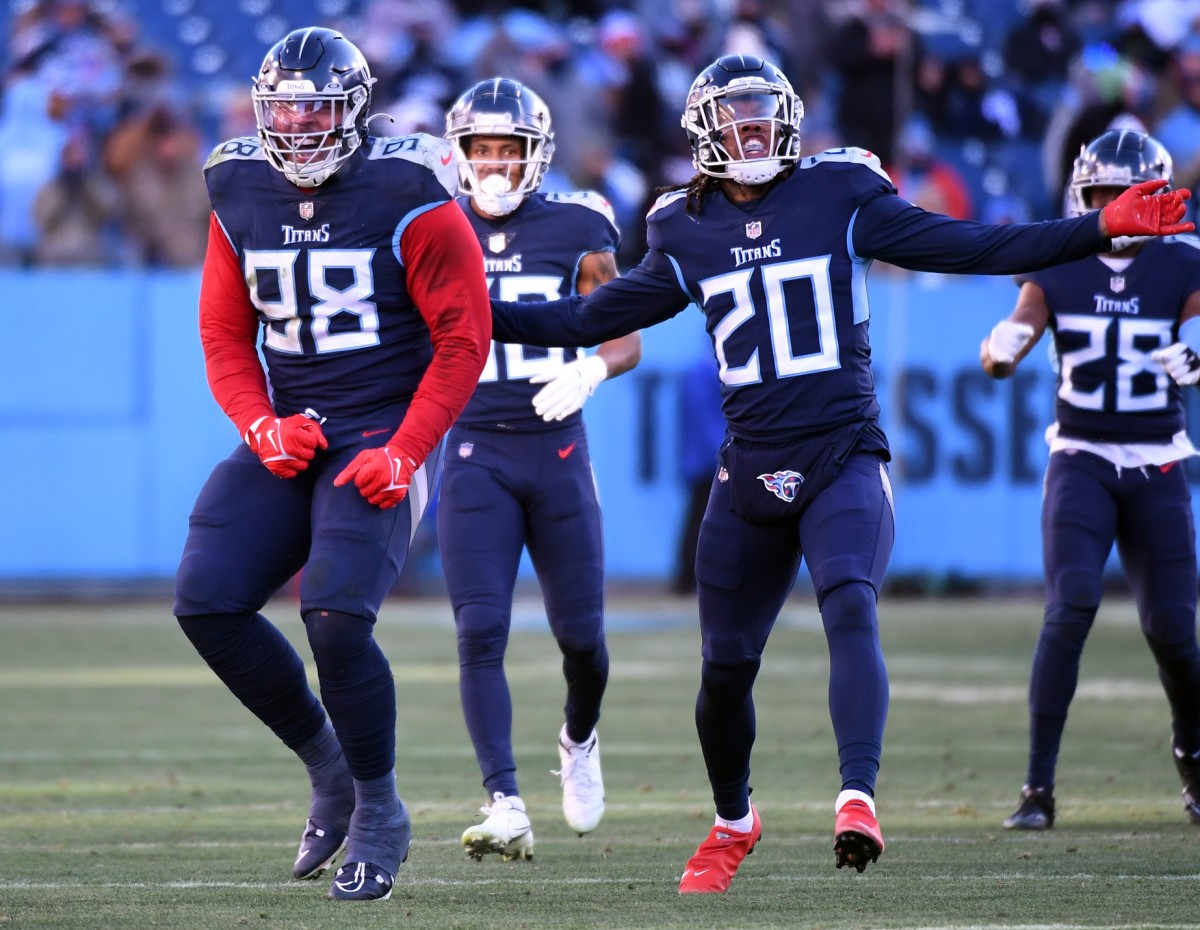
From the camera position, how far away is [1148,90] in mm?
14633

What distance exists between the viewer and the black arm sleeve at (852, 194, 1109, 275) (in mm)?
4598

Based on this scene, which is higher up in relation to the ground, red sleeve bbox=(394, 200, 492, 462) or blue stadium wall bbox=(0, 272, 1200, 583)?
red sleeve bbox=(394, 200, 492, 462)

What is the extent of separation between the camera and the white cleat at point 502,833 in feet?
17.6

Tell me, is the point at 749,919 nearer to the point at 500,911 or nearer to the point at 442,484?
the point at 500,911

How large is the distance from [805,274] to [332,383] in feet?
3.75

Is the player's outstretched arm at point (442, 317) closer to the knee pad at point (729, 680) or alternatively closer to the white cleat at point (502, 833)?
the knee pad at point (729, 680)

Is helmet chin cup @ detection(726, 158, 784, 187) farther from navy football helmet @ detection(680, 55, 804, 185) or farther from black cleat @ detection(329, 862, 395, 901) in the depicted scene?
black cleat @ detection(329, 862, 395, 901)

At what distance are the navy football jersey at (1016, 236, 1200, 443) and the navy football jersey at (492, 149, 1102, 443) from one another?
1.55 meters

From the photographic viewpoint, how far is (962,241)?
4668 mm

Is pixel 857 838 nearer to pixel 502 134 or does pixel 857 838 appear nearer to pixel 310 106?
pixel 310 106

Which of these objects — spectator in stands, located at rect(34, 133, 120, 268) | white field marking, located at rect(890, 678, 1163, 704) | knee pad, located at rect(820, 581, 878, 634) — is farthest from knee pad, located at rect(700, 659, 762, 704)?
spectator in stands, located at rect(34, 133, 120, 268)

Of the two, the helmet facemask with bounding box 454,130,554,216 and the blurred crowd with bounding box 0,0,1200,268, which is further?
the blurred crowd with bounding box 0,0,1200,268

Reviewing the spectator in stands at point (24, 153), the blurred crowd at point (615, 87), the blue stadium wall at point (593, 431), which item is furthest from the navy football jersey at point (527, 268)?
the spectator in stands at point (24, 153)

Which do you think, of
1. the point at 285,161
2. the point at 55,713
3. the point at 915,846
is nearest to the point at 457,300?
the point at 285,161
